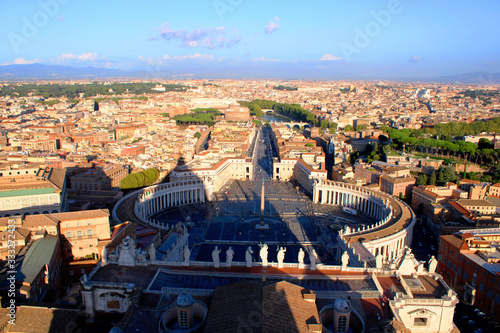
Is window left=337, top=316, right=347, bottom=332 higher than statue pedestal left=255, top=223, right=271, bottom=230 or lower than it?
higher

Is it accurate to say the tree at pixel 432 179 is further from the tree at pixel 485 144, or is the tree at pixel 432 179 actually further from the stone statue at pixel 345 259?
the stone statue at pixel 345 259

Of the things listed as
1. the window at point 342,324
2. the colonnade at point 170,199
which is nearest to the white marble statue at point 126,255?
the window at point 342,324

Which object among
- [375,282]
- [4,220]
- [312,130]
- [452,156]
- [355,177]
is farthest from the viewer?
[312,130]

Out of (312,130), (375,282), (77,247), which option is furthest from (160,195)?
(312,130)

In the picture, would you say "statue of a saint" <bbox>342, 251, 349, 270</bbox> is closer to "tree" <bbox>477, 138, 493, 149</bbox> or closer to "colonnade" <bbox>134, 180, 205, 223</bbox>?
"colonnade" <bbox>134, 180, 205, 223</bbox>

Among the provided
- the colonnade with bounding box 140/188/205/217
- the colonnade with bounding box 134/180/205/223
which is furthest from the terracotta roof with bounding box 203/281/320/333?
the colonnade with bounding box 140/188/205/217

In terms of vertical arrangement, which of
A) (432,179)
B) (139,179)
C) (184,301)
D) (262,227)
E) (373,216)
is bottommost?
(373,216)

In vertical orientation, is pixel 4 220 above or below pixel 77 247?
above

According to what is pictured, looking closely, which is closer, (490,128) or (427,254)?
(427,254)

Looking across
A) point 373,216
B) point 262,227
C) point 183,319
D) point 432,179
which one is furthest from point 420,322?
point 432,179

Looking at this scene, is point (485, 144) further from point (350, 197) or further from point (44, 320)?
point (44, 320)

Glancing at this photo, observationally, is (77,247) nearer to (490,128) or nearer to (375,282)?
(375,282)
